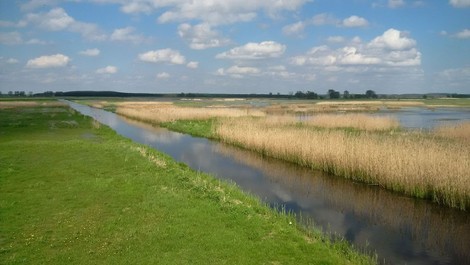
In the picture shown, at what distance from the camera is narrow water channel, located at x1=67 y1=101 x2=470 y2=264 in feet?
30.4

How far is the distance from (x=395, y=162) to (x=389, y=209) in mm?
2424

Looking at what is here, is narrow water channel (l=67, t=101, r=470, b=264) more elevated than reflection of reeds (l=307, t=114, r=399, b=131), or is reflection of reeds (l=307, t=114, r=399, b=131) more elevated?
reflection of reeds (l=307, t=114, r=399, b=131)

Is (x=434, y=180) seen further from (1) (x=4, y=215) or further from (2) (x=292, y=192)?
(1) (x=4, y=215)

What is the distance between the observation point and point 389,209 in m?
12.4

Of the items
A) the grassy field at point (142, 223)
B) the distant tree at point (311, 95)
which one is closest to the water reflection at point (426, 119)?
the grassy field at point (142, 223)

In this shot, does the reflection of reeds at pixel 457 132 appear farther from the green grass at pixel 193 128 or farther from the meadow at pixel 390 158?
the green grass at pixel 193 128

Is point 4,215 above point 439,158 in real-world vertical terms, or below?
below

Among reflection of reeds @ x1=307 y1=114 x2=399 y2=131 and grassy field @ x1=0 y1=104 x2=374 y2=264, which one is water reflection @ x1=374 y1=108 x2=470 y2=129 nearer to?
reflection of reeds @ x1=307 y1=114 x2=399 y2=131

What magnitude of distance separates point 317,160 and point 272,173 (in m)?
2.41

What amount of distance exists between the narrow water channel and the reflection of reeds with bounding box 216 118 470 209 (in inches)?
18.8

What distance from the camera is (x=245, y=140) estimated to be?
2603 cm

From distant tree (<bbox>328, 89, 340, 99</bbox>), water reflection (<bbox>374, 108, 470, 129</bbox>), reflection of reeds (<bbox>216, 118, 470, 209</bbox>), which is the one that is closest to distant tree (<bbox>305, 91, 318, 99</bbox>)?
distant tree (<bbox>328, 89, 340, 99</bbox>)

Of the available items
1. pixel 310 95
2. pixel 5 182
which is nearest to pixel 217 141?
pixel 5 182

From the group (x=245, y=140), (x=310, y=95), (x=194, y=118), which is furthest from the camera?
(x=310, y=95)
